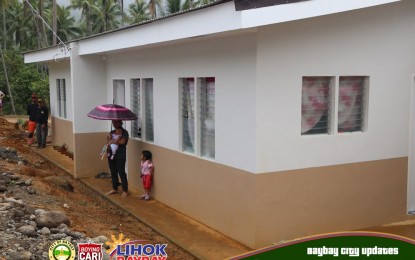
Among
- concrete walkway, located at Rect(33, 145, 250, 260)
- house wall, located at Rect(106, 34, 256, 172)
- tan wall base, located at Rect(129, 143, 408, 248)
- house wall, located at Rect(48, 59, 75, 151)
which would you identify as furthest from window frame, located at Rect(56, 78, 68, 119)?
tan wall base, located at Rect(129, 143, 408, 248)

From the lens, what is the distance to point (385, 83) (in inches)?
281

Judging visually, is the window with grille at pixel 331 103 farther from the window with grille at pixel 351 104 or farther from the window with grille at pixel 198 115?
the window with grille at pixel 198 115

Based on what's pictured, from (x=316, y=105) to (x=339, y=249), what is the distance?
8.58 ft

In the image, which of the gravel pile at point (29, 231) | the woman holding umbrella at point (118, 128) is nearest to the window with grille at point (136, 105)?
the woman holding umbrella at point (118, 128)

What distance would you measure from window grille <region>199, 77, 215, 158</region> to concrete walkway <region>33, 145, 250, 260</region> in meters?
1.25

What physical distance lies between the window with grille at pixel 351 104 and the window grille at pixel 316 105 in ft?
0.80

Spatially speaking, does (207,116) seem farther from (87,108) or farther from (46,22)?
(46,22)

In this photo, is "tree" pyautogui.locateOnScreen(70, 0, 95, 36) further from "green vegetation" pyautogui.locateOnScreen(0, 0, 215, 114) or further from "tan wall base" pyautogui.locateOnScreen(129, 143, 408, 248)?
"tan wall base" pyautogui.locateOnScreen(129, 143, 408, 248)

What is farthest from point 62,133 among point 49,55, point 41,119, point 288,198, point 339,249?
point 339,249

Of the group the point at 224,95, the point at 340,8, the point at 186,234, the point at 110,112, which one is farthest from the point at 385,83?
the point at 110,112

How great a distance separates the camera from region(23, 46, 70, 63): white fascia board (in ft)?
39.4

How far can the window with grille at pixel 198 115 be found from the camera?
7336 millimetres

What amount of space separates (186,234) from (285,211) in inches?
66.1

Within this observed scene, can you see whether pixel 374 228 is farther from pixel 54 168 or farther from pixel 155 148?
pixel 54 168
